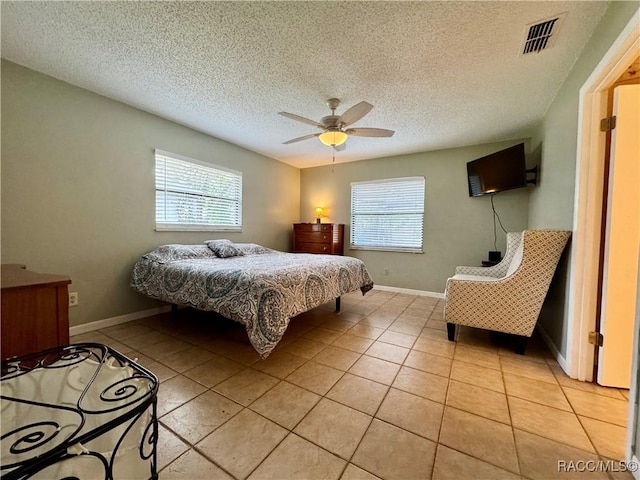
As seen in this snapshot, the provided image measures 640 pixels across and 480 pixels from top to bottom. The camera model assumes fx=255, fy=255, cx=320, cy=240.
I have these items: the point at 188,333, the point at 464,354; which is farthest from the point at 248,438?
the point at 464,354

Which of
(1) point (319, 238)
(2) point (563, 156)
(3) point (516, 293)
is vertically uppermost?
(2) point (563, 156)

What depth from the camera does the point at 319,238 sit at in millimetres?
4738

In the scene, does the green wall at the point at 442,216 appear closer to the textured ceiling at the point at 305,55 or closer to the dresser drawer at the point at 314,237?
the dresser drawer at the point at 314,237

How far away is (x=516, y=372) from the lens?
74.7 inches

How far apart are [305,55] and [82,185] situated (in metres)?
2.48

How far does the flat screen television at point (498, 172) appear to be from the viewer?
3100 mm

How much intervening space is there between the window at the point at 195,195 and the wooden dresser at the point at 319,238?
121cm

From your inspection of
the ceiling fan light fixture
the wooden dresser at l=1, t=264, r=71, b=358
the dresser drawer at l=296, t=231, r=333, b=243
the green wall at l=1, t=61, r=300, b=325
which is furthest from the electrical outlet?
the dresser drawer at l=296, t=231, r=333, b=243

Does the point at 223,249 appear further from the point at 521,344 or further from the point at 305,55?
the point at 521,344

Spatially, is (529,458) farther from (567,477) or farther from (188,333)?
(188,333)

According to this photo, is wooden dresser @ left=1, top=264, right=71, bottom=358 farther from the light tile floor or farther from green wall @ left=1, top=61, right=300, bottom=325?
green wall @ left=1, top=61, right=300, bottom=325

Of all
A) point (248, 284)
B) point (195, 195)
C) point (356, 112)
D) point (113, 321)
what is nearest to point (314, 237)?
point (195, 195)

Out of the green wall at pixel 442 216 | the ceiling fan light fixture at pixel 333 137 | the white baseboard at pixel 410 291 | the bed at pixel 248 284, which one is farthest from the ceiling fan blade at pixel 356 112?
the white baseboard at pixel 410 291

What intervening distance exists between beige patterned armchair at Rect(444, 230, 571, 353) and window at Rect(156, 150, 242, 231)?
325 centimetres
